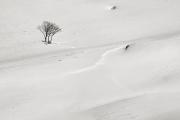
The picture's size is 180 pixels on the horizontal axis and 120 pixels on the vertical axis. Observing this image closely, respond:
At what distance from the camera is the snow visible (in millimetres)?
17572

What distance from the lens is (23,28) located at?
1693 inches

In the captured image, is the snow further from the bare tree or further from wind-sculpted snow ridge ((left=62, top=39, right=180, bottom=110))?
the bare tree

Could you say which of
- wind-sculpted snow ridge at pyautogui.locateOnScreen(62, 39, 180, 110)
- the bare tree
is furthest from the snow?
the bare tree

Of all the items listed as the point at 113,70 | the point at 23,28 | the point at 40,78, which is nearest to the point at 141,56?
the point at 113,70

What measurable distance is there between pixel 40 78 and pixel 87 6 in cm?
3007

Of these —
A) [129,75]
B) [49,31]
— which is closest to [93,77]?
[129,75]

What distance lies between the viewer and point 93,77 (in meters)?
22.0

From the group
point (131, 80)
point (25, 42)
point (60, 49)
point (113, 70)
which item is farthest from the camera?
point (25, 42)

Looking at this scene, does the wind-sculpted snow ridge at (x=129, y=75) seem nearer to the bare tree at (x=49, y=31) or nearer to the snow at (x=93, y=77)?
the snow at (x=93, y=77)

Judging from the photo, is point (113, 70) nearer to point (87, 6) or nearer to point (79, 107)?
point (79, 107)

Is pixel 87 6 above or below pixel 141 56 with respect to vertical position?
above

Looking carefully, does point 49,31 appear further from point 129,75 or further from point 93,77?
point 129,75

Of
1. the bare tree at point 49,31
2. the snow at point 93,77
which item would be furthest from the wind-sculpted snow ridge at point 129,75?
the bare tree at point 49,31

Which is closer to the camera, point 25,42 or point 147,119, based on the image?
point 147,119
